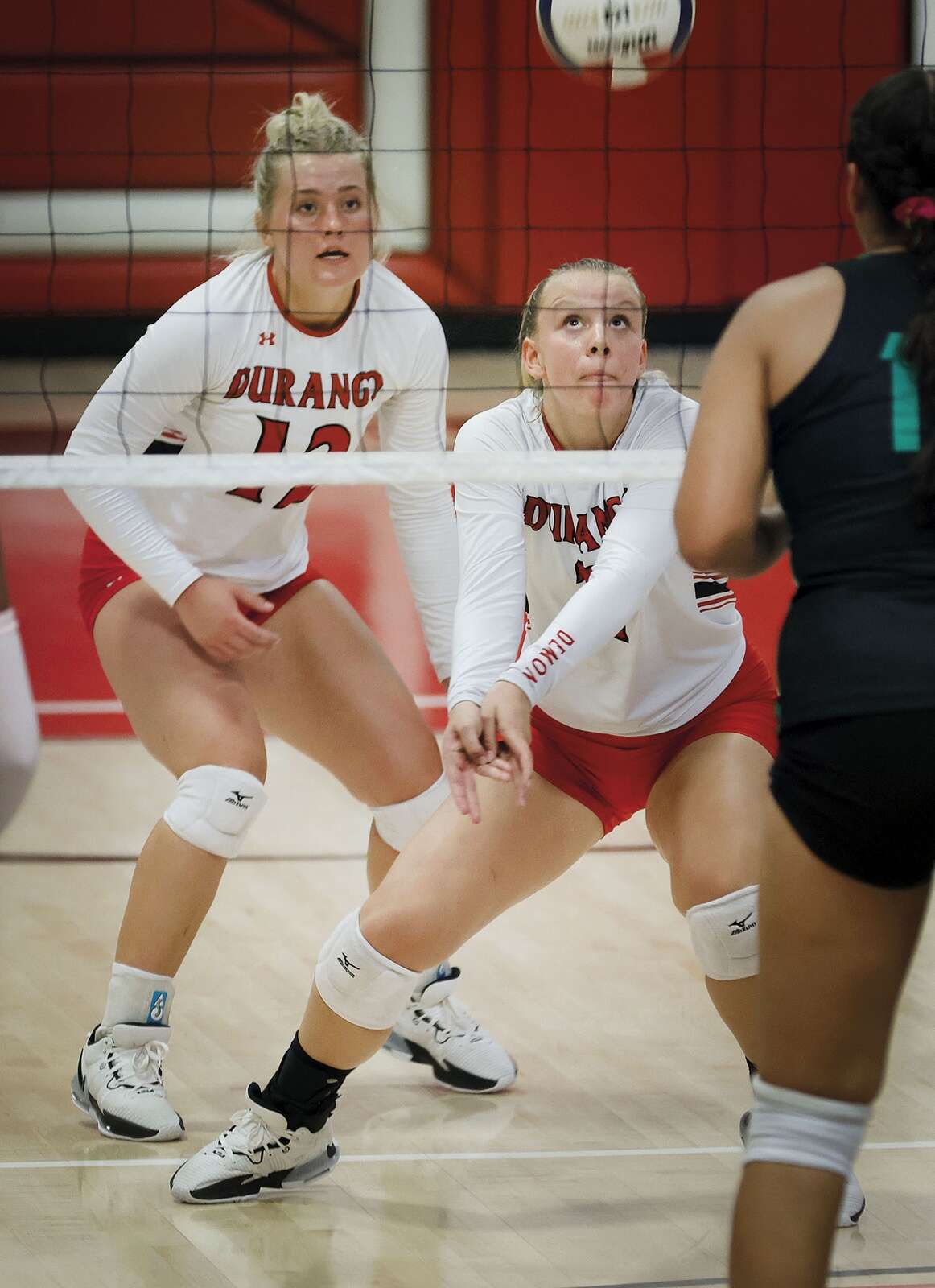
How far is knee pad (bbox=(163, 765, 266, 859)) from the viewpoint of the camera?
2.65 m

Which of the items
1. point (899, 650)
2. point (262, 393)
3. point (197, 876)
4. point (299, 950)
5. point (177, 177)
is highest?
point (177, 177)

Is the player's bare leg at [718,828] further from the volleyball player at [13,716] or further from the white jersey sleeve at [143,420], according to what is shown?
the volleyball player at [13,716]

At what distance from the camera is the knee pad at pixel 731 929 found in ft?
7.47

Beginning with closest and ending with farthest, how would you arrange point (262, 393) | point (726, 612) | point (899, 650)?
point (899, 650), point (726, 612), point (262, 393)

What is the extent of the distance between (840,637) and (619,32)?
195 centimetres

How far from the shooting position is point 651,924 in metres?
3.64

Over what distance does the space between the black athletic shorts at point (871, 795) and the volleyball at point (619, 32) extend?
6.27 ft

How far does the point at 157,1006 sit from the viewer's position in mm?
2695

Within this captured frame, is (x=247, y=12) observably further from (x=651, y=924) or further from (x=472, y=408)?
(x=651, y=924)

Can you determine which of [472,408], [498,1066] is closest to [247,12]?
[472,408]

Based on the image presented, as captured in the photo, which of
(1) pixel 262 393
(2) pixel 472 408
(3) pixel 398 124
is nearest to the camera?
(1) pixel 262 393

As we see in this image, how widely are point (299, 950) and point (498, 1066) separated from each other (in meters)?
0.74

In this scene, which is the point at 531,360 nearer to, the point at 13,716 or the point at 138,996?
the point at 138,996

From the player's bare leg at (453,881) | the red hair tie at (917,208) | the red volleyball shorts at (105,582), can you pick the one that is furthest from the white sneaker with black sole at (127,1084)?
the red hair tie at (917,208)
